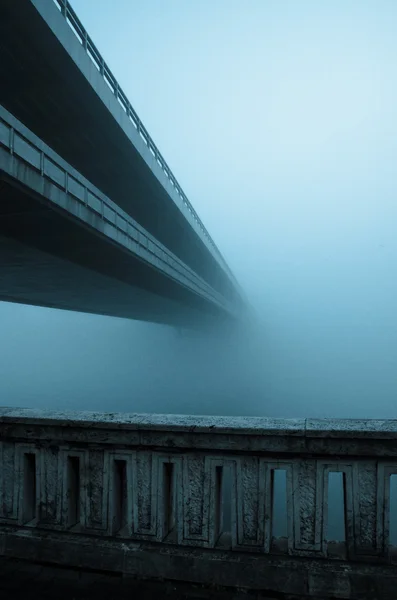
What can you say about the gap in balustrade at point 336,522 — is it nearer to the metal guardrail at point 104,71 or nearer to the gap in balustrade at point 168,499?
the gap in balustrade at point 168,499

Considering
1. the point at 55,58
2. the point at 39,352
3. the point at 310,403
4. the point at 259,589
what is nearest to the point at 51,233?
the point at 55,58

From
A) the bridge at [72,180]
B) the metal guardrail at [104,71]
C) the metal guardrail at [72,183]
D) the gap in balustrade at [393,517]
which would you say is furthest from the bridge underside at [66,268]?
the gap in balustrade at [393,517]

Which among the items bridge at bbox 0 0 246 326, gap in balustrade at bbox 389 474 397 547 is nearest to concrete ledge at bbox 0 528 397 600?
bridge at bbox 0 0 246 326

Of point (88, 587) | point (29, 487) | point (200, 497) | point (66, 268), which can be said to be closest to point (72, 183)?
point (66, 268)

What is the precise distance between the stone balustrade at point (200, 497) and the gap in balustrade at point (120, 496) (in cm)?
1

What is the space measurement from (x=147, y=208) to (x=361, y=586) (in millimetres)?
20024

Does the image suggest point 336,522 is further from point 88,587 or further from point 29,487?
point 29,487

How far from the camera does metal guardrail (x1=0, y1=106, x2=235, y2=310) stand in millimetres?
7207

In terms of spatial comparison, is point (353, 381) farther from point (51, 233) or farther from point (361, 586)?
point (361, 586)

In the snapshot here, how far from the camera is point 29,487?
346 cm

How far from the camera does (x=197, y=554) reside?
9.91 feet

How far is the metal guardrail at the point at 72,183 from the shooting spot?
7.21 m

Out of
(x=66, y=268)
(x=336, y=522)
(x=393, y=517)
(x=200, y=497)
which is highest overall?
(x=66, y=268)

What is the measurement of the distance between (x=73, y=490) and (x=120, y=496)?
394 millimetres
